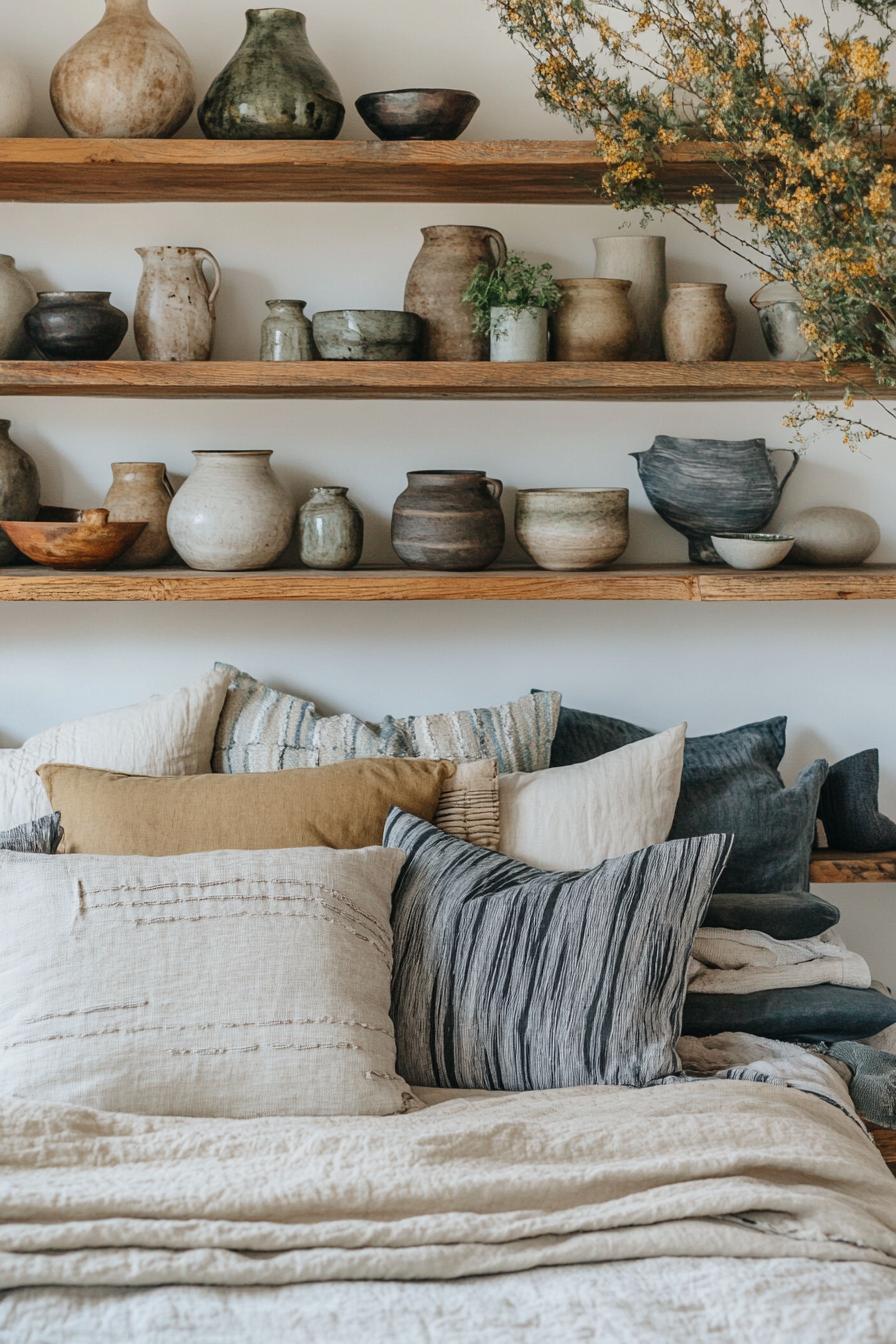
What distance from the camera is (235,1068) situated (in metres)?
1.58

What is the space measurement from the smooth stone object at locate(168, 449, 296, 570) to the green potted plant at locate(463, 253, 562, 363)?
0.46 meters

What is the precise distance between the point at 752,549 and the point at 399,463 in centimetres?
67

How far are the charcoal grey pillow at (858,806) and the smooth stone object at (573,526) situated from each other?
0.58 meters

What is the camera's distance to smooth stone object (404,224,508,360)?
2248mm

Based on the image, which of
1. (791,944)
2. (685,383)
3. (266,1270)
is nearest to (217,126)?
(685,383)

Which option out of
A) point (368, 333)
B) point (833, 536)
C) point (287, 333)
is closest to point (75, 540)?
point (287, 333)

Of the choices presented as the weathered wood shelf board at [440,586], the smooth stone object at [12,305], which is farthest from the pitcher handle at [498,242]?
the smooth stone object at [12,305]

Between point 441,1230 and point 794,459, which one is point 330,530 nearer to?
point 794,459

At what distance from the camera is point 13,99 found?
7.26ft

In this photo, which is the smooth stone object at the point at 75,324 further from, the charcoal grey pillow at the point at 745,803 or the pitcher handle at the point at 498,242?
the charcoal grey pillow at the point at 745,803

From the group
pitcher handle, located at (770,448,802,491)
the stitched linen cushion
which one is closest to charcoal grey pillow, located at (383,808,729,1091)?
the stitched linen cushion

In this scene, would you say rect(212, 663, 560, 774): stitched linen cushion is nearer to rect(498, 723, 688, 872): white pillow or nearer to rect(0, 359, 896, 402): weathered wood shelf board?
rect(498, 723, 688, 872): white pillow

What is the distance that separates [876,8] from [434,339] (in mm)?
897

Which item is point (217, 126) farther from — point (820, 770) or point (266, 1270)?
point (266, 1270)
